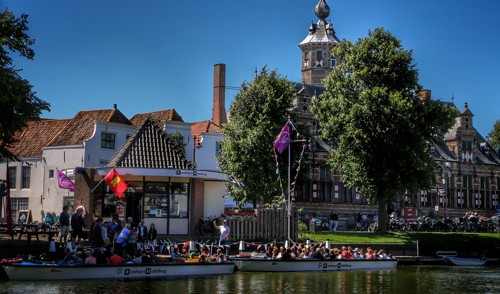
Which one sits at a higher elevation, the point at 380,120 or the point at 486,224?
the point at 380,120

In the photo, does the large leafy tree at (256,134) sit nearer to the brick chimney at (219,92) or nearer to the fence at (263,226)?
the brick chimney at (219,92)

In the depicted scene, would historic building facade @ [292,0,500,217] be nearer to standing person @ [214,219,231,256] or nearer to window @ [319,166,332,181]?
window @ [319,166,332,181]

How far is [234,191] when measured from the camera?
60000mm

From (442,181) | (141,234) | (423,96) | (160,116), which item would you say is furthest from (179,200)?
(442,181)

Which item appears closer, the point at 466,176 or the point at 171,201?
the point at 171,201

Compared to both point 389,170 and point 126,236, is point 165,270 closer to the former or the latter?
point 126,236

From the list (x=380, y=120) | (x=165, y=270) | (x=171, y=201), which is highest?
(x=380, y=120)

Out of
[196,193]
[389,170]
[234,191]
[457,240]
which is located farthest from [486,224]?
[196,193]

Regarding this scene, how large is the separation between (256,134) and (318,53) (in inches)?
2216

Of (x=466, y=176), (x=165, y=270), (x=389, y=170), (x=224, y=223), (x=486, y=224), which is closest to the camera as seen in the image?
(x=165, y=270)

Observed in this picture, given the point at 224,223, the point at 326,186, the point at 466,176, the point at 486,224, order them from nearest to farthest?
the point at 224,223
the point at 486,224
the point at 326,186
the point at 466,176

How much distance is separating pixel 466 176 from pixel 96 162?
48491 millimetres

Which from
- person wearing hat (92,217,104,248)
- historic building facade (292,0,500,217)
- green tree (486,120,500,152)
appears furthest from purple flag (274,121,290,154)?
green tree (486,120,500,152)

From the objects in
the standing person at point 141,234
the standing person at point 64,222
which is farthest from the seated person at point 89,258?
the standing person at point 141,234
